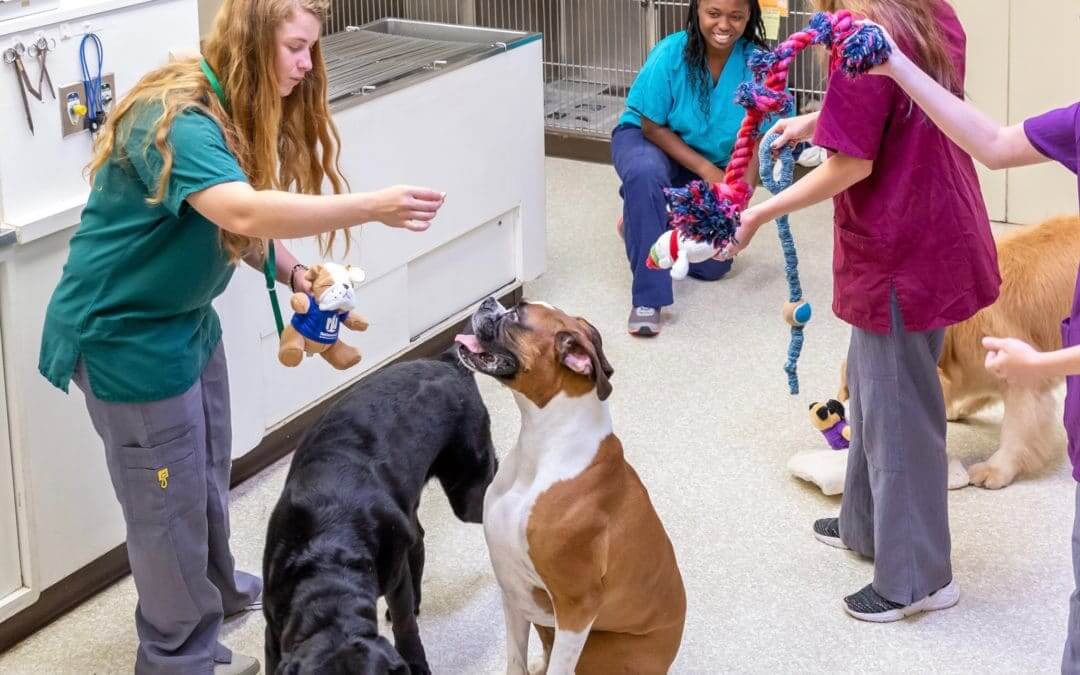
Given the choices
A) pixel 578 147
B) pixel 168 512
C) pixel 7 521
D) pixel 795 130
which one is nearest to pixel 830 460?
pixel 795 130

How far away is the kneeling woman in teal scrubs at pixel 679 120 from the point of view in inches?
175

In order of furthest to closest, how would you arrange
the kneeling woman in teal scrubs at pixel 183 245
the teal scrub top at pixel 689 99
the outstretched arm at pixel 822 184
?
the teal scrub top at pixel 689 99
the outstretched arm at pixel 822 184
the kneeling woman in teal scrubs at pixel 183 245

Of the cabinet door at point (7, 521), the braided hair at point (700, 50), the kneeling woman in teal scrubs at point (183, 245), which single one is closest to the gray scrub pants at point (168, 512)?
the kneeling woman in teal scrubs at point (183, 245)

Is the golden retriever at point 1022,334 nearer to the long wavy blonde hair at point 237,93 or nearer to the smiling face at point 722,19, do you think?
the smiling face at point 722,19

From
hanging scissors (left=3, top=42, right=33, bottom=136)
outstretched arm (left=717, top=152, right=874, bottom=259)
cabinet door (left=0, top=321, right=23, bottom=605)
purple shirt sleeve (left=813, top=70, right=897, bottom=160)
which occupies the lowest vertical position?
cabinet door (left=0, top=321, right=23, bottom=605)

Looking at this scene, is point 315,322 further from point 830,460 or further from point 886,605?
point 830,460

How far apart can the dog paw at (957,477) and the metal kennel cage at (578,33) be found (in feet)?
9.08

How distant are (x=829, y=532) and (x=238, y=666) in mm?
1442

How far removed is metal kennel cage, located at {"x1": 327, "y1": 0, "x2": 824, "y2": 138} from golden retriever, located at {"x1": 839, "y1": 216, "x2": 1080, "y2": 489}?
2553 mm

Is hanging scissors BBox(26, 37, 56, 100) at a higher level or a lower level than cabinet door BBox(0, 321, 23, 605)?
higher

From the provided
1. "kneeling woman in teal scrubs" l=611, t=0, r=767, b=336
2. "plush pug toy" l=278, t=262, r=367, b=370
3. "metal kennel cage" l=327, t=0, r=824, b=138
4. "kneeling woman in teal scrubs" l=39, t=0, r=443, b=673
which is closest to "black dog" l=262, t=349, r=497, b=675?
"plush pug toy" l=278, t=262, r=367, b=370

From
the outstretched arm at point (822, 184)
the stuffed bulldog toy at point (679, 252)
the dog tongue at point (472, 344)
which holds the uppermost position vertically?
the outstretched arm at point (822, 184)

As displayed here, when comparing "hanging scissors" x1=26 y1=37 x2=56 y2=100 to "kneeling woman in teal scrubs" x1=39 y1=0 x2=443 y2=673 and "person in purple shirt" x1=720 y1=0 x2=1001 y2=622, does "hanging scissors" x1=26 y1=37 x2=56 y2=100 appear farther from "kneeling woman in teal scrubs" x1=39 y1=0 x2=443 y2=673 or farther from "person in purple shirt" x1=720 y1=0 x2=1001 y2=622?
"person in purple shirt" x1=720 y1=0 x2=1001 y2=622

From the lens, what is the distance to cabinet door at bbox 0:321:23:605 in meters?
2.78
